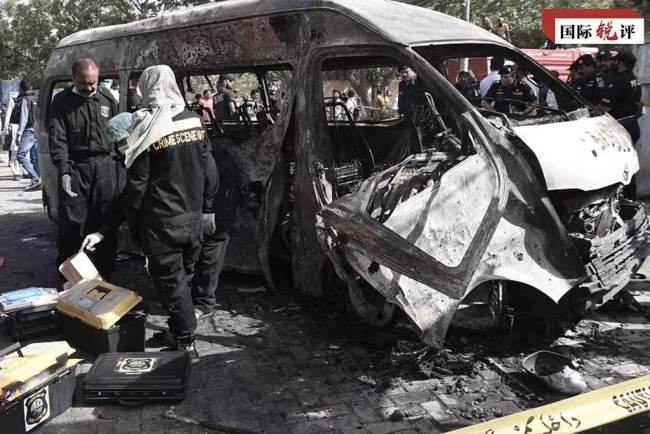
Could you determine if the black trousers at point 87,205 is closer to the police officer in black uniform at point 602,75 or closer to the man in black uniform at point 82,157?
the man in black uniform at point 82,157

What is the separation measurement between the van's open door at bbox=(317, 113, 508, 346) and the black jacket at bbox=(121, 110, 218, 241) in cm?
90

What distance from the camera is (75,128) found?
477 cm

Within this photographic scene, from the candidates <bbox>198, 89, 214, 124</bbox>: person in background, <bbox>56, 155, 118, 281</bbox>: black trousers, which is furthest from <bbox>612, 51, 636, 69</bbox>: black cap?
<bbox>56, 155, 118, 281</bbox>: black trousers

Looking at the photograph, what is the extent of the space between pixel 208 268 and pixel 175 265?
67 centimetres

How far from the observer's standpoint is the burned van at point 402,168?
3244 millimetres

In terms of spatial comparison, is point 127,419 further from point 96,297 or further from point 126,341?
point 96,297

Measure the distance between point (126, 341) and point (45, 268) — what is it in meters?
2.58

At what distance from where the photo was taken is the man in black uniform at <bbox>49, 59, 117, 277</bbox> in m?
4.73

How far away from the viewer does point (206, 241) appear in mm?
4430

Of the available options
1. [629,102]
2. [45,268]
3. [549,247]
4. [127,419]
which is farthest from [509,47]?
[45,268]

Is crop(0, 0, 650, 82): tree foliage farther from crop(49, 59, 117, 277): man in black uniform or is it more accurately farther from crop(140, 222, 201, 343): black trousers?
crop(140, 222, 201, 343): black trousers

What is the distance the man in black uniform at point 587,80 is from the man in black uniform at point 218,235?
5015 mm

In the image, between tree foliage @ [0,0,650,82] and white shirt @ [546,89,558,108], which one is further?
tree foliage @ [0,0,650,82]

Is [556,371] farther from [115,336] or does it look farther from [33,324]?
[33,324]
